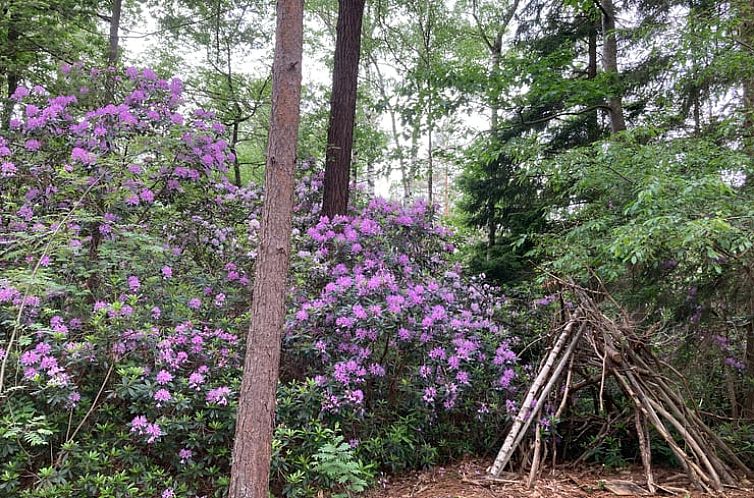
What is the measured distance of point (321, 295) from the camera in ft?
12.9

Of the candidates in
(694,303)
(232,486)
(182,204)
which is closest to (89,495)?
(232,486)

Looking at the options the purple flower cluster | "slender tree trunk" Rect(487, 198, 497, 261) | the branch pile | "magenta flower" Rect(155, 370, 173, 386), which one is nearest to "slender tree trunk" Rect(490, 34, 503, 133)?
"slender tree trunk" Rect(487, 198, 497, 261)

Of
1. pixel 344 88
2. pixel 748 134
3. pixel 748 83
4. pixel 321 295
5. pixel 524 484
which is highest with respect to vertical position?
pixel 344 88

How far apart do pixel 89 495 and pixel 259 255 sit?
1.62m

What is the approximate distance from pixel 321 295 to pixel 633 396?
2388mm

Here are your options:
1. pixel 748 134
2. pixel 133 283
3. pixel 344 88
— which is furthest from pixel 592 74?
pixel 133 283

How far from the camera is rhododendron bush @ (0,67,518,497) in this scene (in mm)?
3045

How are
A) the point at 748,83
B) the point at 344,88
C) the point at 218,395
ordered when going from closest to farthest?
the point at 218,395
the point at 748,83
the point at 344,88

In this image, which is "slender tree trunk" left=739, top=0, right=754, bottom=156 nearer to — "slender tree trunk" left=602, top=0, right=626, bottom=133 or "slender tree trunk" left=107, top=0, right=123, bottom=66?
"slender tree trunk" left=602, top=0, right=626, bottom=133

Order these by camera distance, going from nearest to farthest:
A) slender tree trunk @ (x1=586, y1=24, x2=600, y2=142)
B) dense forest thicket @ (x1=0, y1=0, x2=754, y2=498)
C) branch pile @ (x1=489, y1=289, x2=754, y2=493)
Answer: dense forest thicket @ (x1=0, y1=0, x2=754, y2=498) < branch pile @ (x1=489, y1=289, x2=754, y2=493) < slender tree trunk @ (x1=586, y1=24, x2=600, y2=142)

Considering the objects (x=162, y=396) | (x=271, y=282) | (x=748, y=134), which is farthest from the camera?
(x=748, y=134)

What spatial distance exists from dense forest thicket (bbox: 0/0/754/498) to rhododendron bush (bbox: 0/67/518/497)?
23 mm

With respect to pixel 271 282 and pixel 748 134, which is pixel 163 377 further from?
pixel 748 134

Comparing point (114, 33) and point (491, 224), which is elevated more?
point (114, 33)
